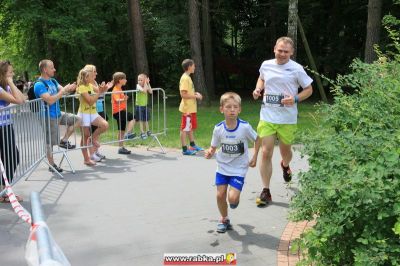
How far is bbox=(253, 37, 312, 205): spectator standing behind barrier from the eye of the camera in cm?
618

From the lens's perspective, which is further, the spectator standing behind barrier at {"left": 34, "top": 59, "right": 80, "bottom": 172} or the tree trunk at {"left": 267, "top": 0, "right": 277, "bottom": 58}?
the tree trunk at {"left": 267, "top": 0, "right": 277, "bottom": 58}

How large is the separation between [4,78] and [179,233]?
11.1 ft

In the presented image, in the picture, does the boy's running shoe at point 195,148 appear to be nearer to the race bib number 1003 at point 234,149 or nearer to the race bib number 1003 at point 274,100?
the race bib number 1003 at point 274,100

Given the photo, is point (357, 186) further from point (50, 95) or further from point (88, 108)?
point (88, 108)

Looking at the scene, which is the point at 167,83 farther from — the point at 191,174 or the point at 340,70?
the point at 191,174

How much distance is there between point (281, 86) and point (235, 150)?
53.5 inches

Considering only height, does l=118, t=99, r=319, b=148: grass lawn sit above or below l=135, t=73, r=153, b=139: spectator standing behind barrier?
below

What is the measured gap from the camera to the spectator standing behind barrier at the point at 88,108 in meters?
8.74

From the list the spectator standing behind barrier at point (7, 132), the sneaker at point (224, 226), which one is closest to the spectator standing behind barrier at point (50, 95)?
the spectator standing behind barrier at point (7, 132)

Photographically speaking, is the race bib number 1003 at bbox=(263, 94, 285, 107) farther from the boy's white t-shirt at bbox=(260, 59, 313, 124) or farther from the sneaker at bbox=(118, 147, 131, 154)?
the sneaker at bbox=(118, 147, 131, 154)

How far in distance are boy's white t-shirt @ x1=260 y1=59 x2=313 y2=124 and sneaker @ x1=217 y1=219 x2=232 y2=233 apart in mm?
1522

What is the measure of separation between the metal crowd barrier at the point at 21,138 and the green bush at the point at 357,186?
14.0 feet

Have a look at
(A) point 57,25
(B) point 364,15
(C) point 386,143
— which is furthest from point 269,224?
(B) point 364,15

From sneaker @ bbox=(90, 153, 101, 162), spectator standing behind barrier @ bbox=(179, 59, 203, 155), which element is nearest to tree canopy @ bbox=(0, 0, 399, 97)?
spectator standing behind barrier @ bbox=(179, 59, 203, 155)
